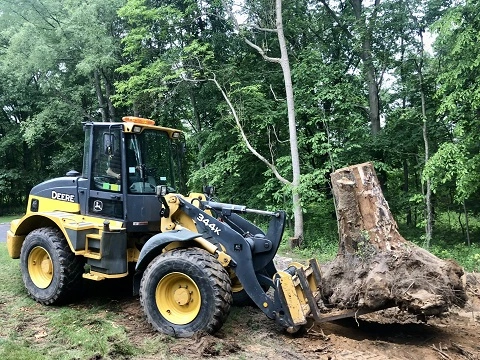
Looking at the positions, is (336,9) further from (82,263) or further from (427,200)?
(82,263)

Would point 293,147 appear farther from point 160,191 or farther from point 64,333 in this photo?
point 64,333

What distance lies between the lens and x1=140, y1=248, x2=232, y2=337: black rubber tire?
423 cm

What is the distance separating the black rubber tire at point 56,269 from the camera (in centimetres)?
540

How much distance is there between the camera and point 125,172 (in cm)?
534

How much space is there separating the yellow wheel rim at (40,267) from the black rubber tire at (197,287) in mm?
1894

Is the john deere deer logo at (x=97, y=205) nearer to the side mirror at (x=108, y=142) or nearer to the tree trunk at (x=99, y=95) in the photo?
the side mirror at (x=108, y=142)

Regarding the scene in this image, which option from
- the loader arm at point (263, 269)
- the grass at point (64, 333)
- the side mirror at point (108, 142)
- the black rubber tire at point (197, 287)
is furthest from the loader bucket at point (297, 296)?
the side mirror at point (108, 142)

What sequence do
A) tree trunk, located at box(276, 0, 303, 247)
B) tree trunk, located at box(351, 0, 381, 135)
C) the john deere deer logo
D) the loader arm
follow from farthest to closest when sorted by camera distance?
tree trunk, located at box(351, 0, 381, 135) < tree trunk, located at box(276, 0, 303, 247) < the john deere deer logo < the loader arm

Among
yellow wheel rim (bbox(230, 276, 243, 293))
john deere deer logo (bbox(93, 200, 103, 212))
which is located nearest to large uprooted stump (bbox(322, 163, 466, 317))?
yellow wheel rim (bbox(230, 276, 243, 293))

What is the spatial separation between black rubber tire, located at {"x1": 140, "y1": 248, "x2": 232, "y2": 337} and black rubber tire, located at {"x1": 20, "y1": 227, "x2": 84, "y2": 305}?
55.1 inches

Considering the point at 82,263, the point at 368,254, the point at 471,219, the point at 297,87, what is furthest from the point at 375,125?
the point at 82,263

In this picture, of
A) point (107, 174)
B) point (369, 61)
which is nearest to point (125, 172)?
point (107, 174)

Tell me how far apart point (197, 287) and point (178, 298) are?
33cm

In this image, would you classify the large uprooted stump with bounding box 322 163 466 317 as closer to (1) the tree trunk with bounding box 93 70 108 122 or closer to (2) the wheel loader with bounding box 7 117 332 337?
(2) the wheel loader with bounding box 7 117 332 337
